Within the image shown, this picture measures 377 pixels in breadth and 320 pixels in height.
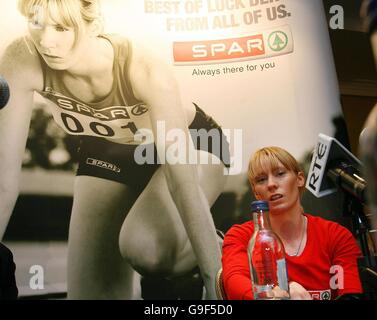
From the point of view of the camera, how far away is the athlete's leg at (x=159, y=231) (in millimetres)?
1652

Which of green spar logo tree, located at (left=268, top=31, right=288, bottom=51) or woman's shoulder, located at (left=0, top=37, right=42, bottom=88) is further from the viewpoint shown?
green spar logo tree, located at (left=268, top=31, right=288, bottom=51)

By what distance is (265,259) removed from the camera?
115cm

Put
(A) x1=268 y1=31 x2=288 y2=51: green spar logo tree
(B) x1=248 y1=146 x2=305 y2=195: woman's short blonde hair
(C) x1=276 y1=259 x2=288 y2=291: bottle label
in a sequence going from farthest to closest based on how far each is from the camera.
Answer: (A) x1=268 y1=31 x2=288 y2=51: green spar logo tree < (B) x1=248 y1=146 x2=305 y2=195: woman's short blonde hair < (C) x1=276 y1=259 x2=288 y2=291: bottle label

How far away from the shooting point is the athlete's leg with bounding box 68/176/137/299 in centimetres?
161

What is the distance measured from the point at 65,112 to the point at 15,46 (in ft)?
0.96

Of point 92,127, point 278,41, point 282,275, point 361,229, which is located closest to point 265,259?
point 282,275

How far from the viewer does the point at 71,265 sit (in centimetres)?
162

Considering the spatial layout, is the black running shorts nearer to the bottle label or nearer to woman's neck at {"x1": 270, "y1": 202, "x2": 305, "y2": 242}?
woman's neck at {"x1": 270, "y1": 202, "x2": 305, "y2": 242}

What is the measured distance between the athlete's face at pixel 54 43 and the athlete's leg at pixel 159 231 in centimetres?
52

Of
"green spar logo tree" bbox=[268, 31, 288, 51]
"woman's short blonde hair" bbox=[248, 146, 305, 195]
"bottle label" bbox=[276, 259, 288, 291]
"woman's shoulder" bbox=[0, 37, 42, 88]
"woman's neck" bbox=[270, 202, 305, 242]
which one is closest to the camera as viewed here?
"bottle label" bbox=[276, 259, 288, 291]

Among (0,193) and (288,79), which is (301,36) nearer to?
(288,79)

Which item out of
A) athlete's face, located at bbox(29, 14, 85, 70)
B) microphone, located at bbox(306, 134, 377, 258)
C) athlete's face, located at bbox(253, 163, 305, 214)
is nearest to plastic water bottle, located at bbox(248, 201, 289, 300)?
microphone, located at bbox(306, 134, 377, 258)

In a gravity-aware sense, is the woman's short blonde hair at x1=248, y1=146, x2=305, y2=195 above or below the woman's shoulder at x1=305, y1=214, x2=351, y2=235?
above

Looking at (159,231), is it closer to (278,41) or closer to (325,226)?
(325,226)
